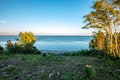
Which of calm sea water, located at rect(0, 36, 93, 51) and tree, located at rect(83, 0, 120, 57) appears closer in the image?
tree, located at rect(83, 0, 120, 57)

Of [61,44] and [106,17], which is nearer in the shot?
[106,17]

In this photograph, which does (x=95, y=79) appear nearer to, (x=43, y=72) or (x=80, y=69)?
(x=80, y=69)

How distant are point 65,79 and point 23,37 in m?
9.71

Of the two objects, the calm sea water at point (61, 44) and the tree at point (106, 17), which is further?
the calm sea water at point (61, 44)

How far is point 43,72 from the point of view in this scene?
5625 millimetres

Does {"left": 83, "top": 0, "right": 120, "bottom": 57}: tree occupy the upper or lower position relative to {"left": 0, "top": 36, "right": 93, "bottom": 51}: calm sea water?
upper

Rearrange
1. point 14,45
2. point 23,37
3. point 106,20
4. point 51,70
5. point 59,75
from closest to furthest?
point 59,75, point 51,70, point 106,20, point 14,45, point 23,37

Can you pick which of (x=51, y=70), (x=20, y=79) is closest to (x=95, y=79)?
(x=51, y=70)

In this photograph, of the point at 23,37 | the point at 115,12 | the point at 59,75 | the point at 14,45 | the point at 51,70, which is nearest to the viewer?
the point at 59,75

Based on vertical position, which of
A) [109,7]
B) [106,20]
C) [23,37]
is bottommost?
[23,37]

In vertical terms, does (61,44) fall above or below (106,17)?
below

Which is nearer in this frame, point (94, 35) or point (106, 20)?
point (106, 20)

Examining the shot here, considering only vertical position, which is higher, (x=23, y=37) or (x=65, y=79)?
(x=23, y=37)

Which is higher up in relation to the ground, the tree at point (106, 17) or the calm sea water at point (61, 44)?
the tree at point (106, 17)
